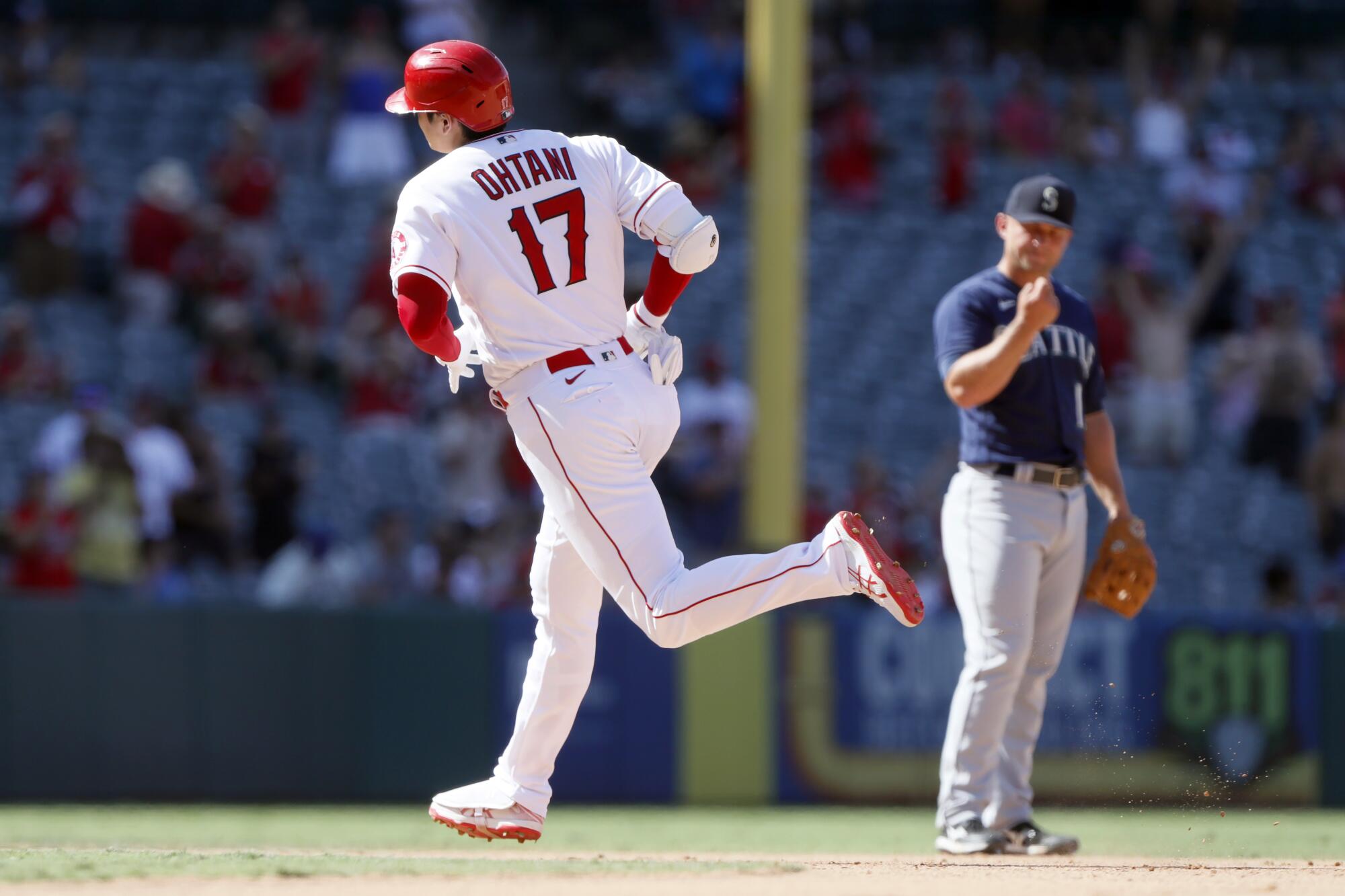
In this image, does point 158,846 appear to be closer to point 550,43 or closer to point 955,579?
point 955,579

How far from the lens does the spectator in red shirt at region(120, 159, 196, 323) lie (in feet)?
41.3

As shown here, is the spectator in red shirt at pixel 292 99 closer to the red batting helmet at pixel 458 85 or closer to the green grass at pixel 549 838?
the green grass at pixel 549 838

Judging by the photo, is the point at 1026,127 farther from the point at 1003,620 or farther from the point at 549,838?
the point at 1003,620

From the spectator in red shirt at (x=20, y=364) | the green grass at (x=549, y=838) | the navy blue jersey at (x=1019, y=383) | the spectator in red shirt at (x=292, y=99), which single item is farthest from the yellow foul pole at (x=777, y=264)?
the spectator in red shirt at (x=292, y=99)

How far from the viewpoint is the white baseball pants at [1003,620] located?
576 centimetres

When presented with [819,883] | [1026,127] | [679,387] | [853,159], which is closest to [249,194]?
[679,387]

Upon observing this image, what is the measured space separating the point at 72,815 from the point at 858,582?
4633 millimetres

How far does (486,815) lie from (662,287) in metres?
1.57

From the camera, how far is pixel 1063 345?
5887 millimetres

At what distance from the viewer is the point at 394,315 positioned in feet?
40.7

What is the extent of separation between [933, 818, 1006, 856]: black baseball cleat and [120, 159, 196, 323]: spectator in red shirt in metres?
8.46

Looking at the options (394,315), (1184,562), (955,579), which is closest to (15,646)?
(394,315)

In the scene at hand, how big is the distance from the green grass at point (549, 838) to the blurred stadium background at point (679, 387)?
0.41 metres

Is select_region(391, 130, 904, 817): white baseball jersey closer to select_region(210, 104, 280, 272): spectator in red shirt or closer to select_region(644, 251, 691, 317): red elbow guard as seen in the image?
select_region(644, 251, 691, 317): red elbow guard
